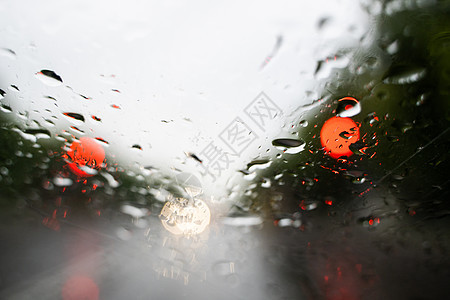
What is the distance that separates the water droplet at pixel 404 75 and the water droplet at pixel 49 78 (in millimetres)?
1132

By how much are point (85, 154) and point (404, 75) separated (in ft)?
4.55

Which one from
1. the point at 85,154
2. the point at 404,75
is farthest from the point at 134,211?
the point at 404,75

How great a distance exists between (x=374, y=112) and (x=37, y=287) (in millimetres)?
2807

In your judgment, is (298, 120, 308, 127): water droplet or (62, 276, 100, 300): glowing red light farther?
(62, 276, 100, 300): glowing red light

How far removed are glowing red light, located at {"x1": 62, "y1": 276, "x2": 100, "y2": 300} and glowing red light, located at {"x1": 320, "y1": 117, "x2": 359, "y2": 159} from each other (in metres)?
2.39

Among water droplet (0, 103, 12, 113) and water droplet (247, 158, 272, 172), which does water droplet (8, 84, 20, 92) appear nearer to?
water droplet (0, 103, 12, 113)

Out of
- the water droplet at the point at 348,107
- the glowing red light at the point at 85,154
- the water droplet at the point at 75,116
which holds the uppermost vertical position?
the water droplet at the point at 348,107

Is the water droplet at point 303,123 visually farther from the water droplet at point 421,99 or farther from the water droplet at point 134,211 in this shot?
the water droplet at point 134,211

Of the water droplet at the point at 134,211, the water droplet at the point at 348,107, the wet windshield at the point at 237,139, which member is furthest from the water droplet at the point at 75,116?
the water droplet at the point at 348,107

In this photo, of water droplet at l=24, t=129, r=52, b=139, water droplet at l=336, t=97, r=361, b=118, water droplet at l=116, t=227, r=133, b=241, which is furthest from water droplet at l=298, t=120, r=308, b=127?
water droplet at l=116, t=227, r=133, b=241

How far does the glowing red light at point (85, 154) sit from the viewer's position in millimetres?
1163

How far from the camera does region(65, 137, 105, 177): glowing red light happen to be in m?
1.16

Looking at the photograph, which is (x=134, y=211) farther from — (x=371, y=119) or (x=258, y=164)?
(x=371, y=119)

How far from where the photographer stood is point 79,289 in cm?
216
